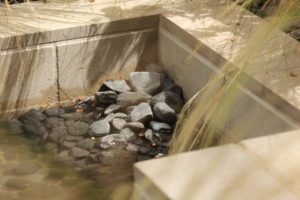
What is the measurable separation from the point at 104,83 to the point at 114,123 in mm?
314

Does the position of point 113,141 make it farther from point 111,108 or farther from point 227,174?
point 227,174

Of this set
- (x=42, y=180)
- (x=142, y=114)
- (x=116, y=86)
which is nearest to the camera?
(x=42, y=180)

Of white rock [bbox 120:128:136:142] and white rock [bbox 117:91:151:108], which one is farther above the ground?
white rock [bbox 117:91:151:108]

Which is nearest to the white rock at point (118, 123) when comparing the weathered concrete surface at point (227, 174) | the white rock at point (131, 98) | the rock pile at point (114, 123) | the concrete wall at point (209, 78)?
the rock pile at point (114, 123)

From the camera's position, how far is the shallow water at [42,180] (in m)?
2.75

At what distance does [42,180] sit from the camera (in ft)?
9.34

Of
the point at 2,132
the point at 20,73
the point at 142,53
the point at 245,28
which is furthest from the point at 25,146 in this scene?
the point at 245,28

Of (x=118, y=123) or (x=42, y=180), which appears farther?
(x=118, y=123)

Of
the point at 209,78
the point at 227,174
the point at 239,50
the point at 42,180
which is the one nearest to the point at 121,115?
the point at 209,78

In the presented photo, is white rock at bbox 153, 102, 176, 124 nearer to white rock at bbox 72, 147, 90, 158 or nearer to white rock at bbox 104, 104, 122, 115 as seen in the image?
white rock at bbox 104, 104, 122, 115

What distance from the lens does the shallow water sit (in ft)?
9.01

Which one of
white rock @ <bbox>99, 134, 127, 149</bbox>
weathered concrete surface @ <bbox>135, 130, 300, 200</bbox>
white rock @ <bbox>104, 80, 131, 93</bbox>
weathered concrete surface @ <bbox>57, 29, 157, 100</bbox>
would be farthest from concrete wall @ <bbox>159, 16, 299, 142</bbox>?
weathered concrete surface @ <bbox>135, 130, 300, 200</bbox>

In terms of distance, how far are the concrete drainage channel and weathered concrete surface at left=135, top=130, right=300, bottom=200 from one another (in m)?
1.01

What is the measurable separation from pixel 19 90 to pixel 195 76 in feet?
2.86
